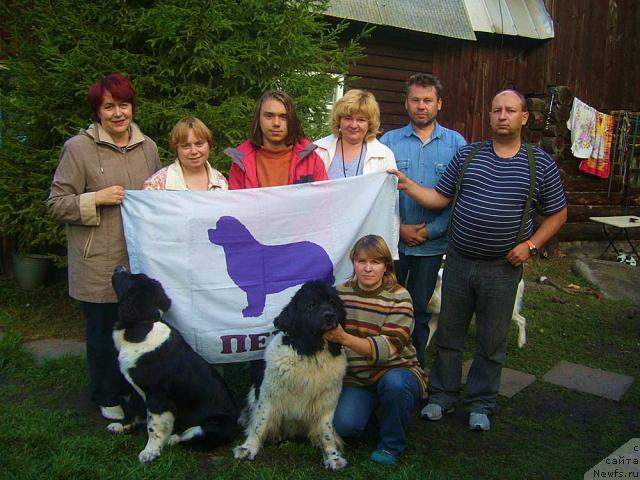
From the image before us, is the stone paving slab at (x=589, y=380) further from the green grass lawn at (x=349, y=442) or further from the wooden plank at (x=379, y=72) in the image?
the wooden plank at (x=379, y=72)

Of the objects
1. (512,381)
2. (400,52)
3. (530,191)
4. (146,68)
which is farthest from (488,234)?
(400,52)

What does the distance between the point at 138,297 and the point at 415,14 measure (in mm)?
7025

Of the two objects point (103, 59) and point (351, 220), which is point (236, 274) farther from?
point (103, 59)

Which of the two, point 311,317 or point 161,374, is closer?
point 311,317

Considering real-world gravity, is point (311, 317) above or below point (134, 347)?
above

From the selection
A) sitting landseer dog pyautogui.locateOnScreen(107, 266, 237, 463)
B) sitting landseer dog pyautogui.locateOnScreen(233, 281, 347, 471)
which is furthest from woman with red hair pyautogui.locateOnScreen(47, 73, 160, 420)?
sitting landseer dog pyautogui.locateOnScreen(233, 281, 347, 471)

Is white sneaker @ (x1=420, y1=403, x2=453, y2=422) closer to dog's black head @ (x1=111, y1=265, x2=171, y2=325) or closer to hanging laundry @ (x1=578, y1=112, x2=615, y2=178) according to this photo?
A: dog's black head @ (x1=111, y1=265, x2=171, y2=325)

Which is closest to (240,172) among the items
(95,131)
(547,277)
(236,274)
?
(236,274)

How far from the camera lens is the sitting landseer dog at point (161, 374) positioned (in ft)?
10.3

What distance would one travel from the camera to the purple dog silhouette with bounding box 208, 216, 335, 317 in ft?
11.9

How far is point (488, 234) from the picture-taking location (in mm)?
3533

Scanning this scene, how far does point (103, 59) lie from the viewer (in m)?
4.99

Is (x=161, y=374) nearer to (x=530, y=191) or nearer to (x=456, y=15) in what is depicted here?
(x=530, y=191)

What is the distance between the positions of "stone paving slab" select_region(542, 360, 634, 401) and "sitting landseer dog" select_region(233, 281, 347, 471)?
234 centimetres
